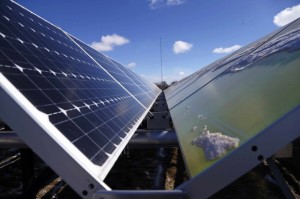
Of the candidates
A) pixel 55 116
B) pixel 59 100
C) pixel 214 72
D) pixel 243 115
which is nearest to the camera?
pixel 243 115

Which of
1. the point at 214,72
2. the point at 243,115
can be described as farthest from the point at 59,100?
the point at 214,72

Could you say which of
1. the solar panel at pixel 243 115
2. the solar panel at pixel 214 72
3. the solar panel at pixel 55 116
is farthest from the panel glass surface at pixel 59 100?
the solar panel at pixel 214 72

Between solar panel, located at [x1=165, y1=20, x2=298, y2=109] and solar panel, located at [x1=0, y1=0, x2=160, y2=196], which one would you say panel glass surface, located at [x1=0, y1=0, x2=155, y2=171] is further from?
solar panel, located at [x1=165, y1=20, x2=298, y2=109]

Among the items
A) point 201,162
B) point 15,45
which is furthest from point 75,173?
point 15,45

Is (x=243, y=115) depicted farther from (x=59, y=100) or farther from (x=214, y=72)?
→ (x=214, y=72)

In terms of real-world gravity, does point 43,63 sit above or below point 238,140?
above

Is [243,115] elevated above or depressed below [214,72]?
below

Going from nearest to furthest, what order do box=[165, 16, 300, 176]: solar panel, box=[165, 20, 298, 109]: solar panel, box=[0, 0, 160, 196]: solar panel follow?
box=[165, 16, 300, 176]: solar panel
box=[0, 0, 160, 196]: solar panel
box=[165, 20, 298, 109]: solar panel

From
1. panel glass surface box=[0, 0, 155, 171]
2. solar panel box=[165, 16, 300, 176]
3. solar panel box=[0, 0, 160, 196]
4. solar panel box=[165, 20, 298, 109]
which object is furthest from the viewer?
solar panel box=[165, 20, 298, 109]

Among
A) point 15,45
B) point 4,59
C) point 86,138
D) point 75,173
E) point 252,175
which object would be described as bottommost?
point 252,175

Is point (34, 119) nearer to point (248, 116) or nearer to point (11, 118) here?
point (11, 118)

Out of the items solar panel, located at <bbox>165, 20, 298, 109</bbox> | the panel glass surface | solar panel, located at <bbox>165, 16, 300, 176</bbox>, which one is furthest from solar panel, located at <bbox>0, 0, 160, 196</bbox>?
solar panel, located at <bbox>165, 20, 298, 109</bbox>
